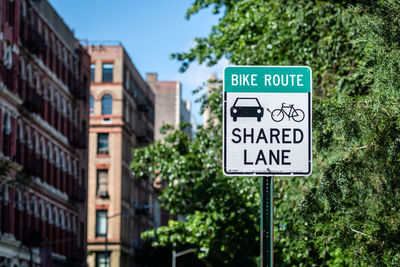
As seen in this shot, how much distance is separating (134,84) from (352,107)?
7882 centimetres

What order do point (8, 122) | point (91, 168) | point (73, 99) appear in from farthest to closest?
point (91, 168) < point (73, 99) < point (8, 122)

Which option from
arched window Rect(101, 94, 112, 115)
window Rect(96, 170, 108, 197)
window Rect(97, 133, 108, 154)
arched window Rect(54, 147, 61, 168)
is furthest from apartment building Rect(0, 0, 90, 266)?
arched window Rect(101, 94, 112, 115)

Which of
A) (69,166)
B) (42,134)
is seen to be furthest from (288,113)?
(69,166)

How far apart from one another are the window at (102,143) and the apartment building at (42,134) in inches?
650

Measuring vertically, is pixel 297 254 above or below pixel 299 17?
below

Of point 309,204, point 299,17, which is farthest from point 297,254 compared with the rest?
point 309,204

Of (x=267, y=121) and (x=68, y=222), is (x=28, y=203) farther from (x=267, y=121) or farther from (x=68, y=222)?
(x=267, y=121)

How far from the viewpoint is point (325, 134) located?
43.4 feet

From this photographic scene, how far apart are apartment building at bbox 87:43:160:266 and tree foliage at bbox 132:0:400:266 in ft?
140

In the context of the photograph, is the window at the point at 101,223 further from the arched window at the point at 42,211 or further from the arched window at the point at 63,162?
the arched window at the point at 42,211

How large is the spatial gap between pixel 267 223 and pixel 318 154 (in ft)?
26.5

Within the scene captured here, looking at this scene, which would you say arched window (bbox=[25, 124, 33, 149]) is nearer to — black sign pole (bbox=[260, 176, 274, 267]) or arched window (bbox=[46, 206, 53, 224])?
arched window (bbox=[46, 206, 53, 224])

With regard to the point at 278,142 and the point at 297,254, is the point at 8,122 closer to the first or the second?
the point at 297,254

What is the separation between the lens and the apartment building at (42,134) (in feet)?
146
